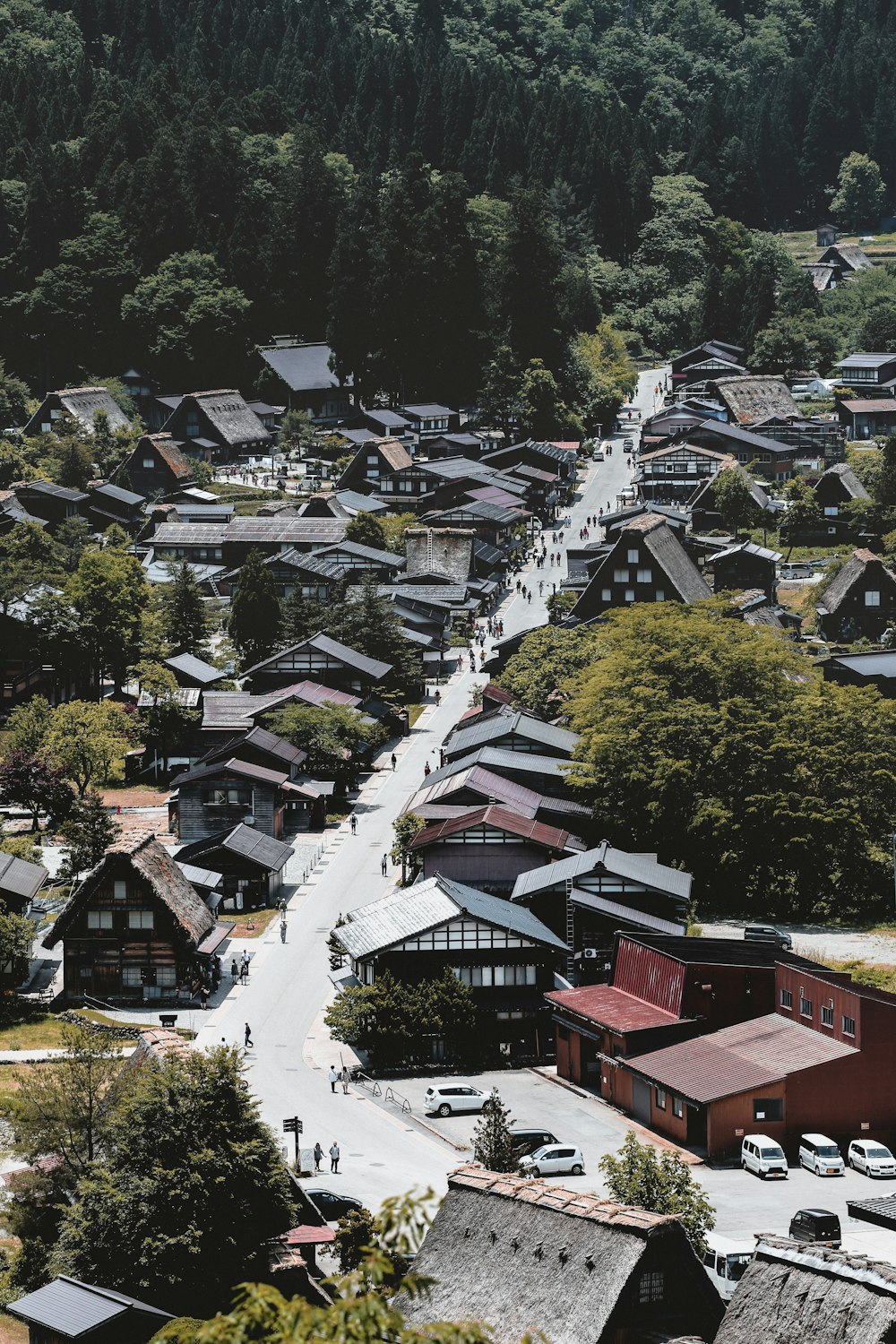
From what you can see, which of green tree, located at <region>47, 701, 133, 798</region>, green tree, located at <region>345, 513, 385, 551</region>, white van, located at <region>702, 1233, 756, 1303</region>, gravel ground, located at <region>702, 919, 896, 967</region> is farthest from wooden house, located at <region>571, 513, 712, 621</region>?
white van, located at <region>702, 1233, 756, 1303</region>

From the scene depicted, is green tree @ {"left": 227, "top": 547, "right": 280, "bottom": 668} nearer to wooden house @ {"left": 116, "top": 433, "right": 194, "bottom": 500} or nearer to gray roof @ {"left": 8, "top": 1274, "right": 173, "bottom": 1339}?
wooden house @ {"left": 116, "top": 433, "right": 194, "bottom": 500}

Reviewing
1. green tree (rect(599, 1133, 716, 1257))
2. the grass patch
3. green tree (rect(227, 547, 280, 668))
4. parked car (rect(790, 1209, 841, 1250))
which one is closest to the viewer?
green tree (rect(599, 1133, 716, 1257))

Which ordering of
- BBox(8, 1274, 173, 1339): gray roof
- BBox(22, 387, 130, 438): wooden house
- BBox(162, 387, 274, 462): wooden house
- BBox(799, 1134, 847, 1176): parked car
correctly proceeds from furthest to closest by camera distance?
BBox(162, 387, 274, 462): wooden house → BBox(22, 387, 130, 438): wooden house → BBox(799, 1134, 847, 1176): parked car → BBox(8, 1274, 173, 1339): gray roof

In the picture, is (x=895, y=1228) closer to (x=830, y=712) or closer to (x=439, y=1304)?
(x=439, y=1304)

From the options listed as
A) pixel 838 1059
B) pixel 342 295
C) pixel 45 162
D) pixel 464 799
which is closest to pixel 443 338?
pixel 342 295

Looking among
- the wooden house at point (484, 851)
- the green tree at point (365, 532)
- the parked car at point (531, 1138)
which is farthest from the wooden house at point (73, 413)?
the parked car at point (531, 1138)

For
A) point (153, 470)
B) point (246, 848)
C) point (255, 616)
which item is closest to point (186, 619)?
point (255, 616)

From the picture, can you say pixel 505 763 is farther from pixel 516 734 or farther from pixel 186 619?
pixel 186 619
